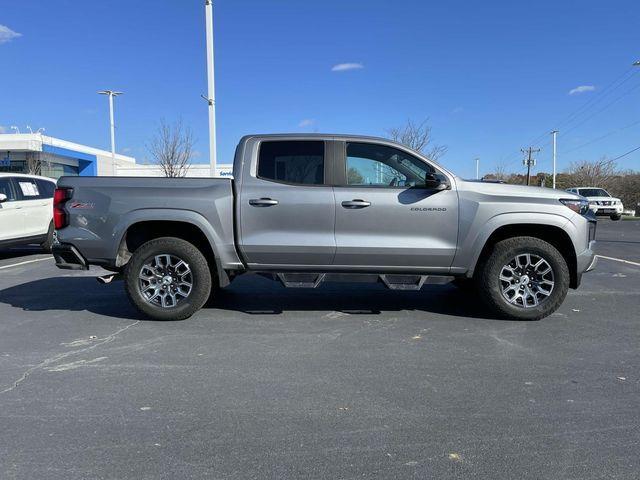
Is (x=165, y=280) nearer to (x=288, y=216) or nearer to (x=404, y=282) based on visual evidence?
(x=288, y=216)

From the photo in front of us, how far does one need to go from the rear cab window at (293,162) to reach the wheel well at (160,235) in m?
1.01

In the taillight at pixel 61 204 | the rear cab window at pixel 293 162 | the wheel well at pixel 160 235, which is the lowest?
the wheel well at pixel 160 235

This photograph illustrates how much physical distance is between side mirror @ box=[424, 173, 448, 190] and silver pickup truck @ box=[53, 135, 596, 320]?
0.7 inches

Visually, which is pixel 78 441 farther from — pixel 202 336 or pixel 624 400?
pixel 624 400

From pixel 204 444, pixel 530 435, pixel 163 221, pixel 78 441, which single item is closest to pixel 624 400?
pixel 530 435

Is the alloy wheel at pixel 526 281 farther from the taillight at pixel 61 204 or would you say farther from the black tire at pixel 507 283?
the taillight at pixel 61 204

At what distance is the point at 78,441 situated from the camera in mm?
3098

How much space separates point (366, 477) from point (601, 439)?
1.53 metres

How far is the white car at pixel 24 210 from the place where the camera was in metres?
10.6

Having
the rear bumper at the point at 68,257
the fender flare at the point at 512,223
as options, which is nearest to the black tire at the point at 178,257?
the rear bumper at the point at 68,257

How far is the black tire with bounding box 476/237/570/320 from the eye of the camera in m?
5.57

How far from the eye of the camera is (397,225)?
5.55 m

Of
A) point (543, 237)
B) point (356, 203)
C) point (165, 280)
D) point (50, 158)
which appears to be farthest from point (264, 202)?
point (50, 158)

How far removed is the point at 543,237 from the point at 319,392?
11.4ft
